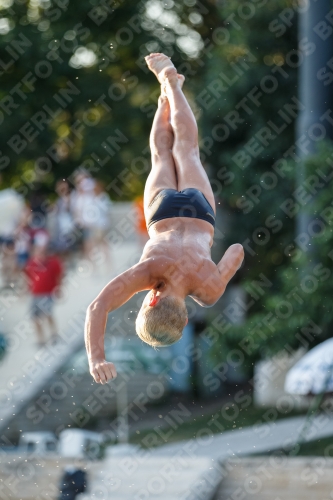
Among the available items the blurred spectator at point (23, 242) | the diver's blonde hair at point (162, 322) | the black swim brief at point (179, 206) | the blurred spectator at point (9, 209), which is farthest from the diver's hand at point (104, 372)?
the blurred spectator at point (9, 209)

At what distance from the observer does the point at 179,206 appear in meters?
6.36

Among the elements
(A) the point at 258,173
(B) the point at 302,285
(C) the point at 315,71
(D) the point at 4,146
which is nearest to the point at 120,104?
(D) the point at 4,146

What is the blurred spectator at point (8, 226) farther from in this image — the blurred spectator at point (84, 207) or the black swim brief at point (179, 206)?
the black swim brief at point (179, 206)

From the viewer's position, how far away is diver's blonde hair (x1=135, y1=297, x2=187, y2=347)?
18.4ft

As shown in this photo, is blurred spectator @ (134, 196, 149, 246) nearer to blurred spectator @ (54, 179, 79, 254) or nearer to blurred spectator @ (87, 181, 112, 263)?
blurred spectator @ (87, 181, 112, 263)

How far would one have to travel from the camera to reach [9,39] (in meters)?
13.7

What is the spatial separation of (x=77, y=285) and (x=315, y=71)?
4.60 meters

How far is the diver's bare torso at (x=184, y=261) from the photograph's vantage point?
5.86 metres

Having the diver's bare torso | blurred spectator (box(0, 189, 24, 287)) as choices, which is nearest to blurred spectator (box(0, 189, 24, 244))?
blurred spectator (box(0, 189, 24, 287))

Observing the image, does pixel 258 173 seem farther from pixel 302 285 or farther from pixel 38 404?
pixel 38 404

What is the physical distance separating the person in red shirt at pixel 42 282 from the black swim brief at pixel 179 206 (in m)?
5.74

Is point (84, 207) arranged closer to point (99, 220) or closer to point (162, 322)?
point (99, 220)

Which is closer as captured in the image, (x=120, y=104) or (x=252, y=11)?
(x=252, y=11)

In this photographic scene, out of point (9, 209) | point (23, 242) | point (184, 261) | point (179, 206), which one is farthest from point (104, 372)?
point (9, 209)
